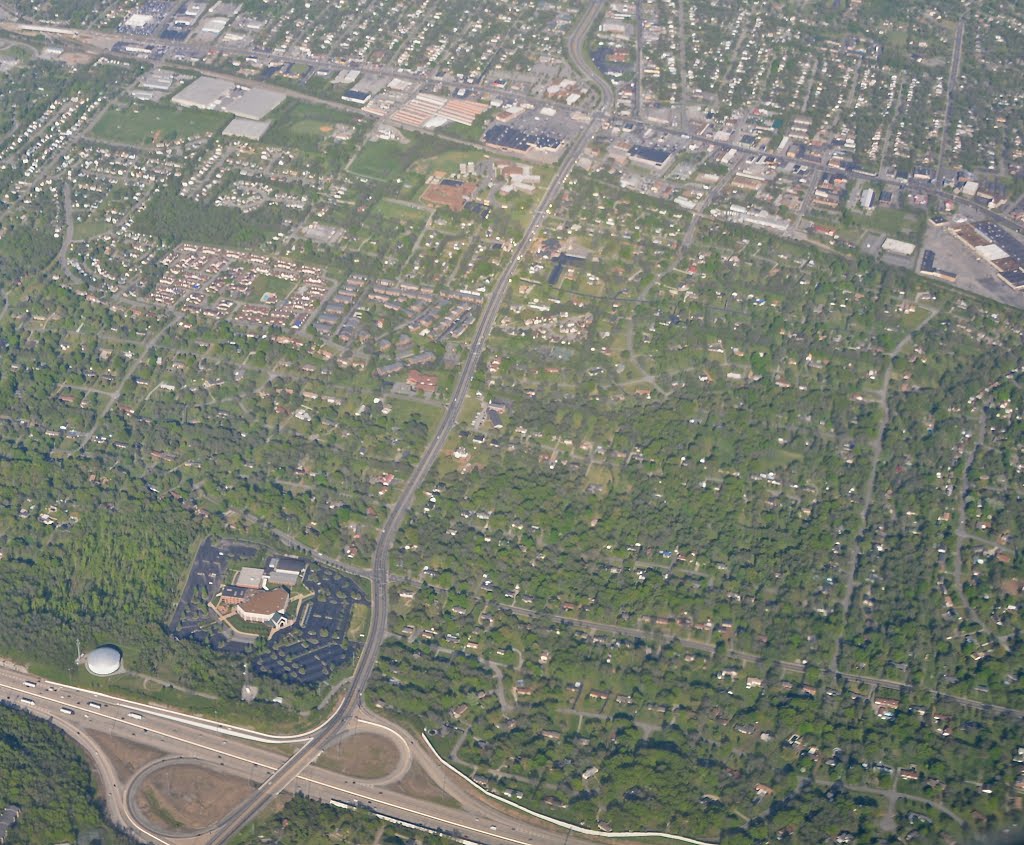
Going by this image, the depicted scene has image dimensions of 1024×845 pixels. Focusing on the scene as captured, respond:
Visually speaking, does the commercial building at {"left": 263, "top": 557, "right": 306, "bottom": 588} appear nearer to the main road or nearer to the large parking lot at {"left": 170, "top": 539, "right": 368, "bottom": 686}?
the large parking lot at {"left": 170, "top": 539, "right": 368, "bottom": 686}

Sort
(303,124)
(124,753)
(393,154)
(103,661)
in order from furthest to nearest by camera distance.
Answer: (303,124)
(393,154)
(103,661)
(124,753)

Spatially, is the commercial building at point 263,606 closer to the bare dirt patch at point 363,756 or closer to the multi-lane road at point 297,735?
the multi-lane road at point 297,735

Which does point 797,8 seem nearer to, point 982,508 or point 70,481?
point 982,508

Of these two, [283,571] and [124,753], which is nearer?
[124,753]

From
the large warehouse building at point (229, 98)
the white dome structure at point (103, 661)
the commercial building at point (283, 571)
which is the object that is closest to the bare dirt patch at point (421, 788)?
the commercial building at point (283, 571)

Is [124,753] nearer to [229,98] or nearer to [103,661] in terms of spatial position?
→ [103,661]

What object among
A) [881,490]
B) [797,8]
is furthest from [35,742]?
[797,8]

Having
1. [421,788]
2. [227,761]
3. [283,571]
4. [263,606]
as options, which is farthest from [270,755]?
[283,571]
